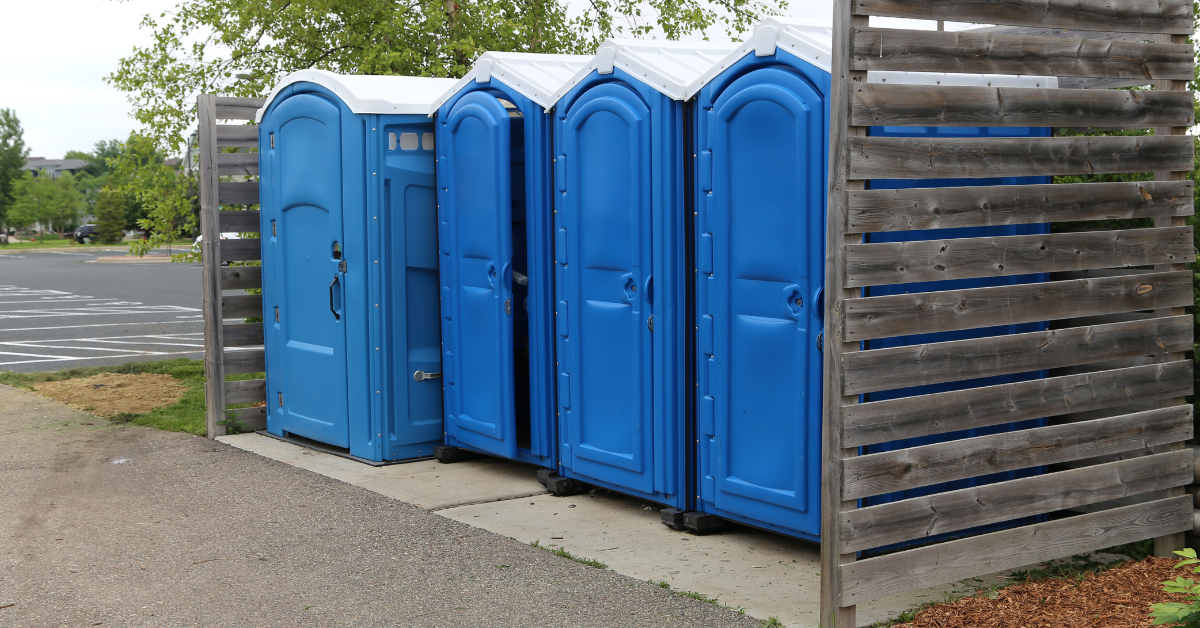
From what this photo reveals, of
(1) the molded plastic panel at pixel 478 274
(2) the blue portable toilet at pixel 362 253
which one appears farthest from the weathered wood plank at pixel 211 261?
(1) the molded plastic panel at pixel 478 274

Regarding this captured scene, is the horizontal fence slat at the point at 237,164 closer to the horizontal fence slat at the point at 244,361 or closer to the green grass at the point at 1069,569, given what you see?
the horizontal fence slat at the point at 244,361

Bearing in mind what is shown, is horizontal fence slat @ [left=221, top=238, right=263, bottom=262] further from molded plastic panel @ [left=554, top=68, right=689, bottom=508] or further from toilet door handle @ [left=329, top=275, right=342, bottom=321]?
molded plastic panel @ [left=554, top=68, right=689, bottom=508]

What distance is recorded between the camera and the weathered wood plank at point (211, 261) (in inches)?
313

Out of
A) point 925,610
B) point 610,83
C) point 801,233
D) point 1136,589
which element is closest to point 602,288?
point 610,83

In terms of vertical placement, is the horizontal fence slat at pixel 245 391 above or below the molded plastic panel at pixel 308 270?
below

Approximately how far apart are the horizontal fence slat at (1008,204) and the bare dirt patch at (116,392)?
6.92 m

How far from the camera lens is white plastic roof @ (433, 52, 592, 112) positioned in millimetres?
6141

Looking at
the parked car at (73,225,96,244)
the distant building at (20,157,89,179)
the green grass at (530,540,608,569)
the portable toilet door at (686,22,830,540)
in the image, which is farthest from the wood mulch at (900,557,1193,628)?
the distant building at (20,157,89,179)

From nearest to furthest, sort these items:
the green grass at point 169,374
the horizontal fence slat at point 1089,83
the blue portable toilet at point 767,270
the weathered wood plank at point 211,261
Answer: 1. the blue portable toilet at point 767,270
2. the horizontal fence slat at point 1089,83
3. the weathered wood plank at point 211,261
4. the green grass at point 169,374

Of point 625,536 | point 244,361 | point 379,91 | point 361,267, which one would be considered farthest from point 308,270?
point 625,536

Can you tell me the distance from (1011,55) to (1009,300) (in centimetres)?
87

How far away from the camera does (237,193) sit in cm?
819

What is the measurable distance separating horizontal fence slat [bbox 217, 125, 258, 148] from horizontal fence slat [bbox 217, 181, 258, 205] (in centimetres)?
26

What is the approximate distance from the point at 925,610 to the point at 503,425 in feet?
9.47
